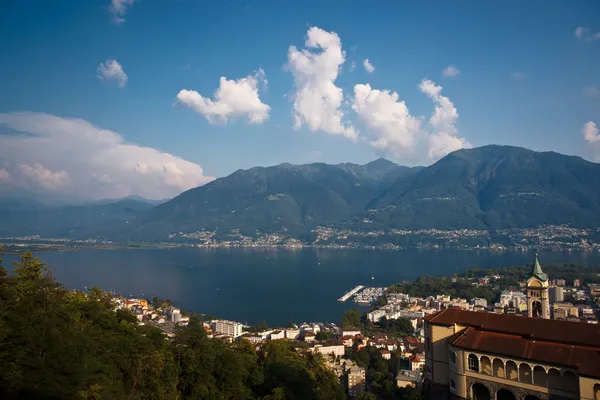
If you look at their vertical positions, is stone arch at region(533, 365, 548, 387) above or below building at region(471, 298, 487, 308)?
above

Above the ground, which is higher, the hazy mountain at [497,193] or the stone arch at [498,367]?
the hazy mountain at [497,193]

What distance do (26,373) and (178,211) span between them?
165068 mm

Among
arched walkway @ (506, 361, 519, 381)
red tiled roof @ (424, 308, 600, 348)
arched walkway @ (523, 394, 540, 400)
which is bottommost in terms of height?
arched walkway @ (523, 394, 540, 400)

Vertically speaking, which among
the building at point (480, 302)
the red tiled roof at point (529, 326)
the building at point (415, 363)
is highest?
the red tiled roof at point (529, 326)

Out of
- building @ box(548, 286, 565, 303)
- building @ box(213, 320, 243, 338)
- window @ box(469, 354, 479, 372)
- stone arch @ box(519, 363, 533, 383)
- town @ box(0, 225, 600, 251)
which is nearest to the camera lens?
stone arch @ box(519, 363, 533, 383)

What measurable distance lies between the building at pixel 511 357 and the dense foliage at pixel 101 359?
3806 millimetres

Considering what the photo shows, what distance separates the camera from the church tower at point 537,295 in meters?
12.4

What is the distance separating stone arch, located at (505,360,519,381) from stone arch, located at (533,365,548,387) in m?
0.33

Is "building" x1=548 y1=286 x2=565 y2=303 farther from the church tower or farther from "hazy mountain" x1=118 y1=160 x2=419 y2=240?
"hazy mountain" x1=118 y1=160 x2=419 y2=240

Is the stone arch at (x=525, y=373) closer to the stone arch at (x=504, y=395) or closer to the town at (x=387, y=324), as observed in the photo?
the stone arch at (x=504, y=395)

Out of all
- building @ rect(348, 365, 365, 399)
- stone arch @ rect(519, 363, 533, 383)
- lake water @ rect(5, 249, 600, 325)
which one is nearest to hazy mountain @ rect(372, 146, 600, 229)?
lake water @ rect(5, 249, 600, 325)

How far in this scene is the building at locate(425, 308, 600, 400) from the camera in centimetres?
799

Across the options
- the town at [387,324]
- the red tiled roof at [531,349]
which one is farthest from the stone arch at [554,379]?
the town at [387,324]

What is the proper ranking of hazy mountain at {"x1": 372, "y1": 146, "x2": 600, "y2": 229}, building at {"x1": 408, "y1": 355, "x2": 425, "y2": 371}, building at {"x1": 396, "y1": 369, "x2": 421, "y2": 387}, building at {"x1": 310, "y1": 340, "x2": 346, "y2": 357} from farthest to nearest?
hazy mountain at {"x1": 372, "y1": 146, "x2": 600, "y2": 229} < building at {"x1": 310, "y1": 340, "x2": 346, "y2": 357} < building at {"x1": 408, "y1": 355, "x2": 425, "y2": 371} < building at {"x1": 396, "y1": 369, "x2": 421, "y2": 387}
